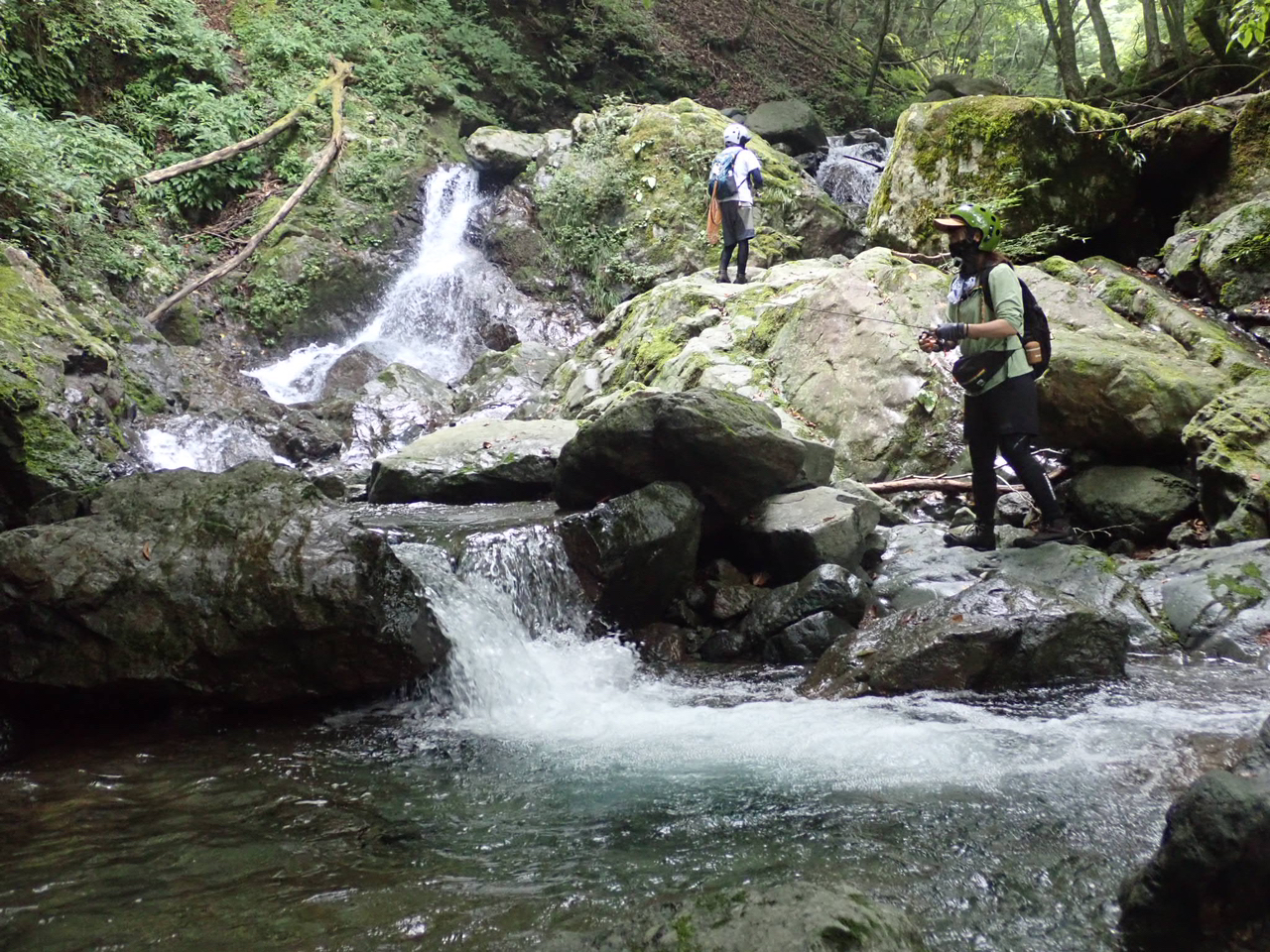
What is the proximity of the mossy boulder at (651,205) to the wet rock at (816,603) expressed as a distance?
29.3 feet

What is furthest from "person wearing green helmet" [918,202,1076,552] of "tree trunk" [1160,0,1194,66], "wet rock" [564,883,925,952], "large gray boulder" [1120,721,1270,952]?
"tree trunk" [1160,0,1194,66]

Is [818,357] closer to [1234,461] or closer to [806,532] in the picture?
[806,532]

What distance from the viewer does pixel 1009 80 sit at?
1200 inches

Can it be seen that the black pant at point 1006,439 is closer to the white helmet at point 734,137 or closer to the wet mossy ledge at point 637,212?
the white helmet at point 734,137

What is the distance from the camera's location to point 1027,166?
999cm

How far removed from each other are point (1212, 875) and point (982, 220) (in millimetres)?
4483

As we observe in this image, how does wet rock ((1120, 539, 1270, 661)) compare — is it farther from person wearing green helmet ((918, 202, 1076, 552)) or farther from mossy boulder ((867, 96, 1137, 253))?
mossy boulder ((867, 96, 1137, 253))

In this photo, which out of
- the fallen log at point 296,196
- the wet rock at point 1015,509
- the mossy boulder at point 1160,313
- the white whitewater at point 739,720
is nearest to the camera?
the white whitewater at point 739,720

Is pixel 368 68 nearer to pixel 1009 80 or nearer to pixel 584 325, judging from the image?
pixel 584 325

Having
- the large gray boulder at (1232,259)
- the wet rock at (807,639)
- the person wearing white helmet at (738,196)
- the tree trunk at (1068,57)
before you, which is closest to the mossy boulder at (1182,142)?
the large gray boulder at (1232,259)

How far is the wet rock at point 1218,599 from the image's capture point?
4711 millimetres

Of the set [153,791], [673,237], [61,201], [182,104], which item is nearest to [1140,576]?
[153,791]

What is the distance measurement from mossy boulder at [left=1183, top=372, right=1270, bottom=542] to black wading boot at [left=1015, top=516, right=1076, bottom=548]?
3.06ft

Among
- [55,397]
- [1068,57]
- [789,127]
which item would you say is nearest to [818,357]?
[55,397]
